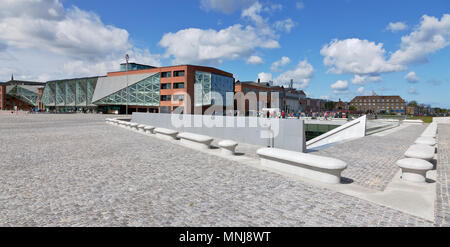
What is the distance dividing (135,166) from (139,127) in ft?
36.3

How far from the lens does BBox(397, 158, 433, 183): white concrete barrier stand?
5436 mm

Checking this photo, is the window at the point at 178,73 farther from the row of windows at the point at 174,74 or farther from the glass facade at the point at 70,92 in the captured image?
the glass facade at the point at 70,92

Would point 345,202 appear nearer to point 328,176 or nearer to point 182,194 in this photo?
point 328,176

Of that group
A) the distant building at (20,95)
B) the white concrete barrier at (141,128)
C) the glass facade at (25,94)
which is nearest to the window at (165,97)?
the white concrete barrier at (141,128)

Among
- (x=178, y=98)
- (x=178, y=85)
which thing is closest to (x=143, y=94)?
(x=178, y=98)

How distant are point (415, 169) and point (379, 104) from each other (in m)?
167

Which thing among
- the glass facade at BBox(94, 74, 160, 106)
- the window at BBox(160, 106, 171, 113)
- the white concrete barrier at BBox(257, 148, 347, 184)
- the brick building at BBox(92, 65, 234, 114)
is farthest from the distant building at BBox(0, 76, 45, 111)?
the white concrete barrier at BBox(257, 148, 347, 184)

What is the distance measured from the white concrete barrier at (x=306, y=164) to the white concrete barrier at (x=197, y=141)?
344cm

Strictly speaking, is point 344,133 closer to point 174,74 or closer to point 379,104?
point 174,74

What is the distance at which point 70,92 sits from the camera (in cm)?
8431

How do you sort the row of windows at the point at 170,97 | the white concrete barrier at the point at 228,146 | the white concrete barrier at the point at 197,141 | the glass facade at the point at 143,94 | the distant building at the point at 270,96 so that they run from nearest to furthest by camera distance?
the white concrete barrier at the point at 228,146 → the white concrete barrier at the point at 197,141 → the row of windows at the point at 170,97 → the glass facade at the point at 143,94 → the distant building at the point at 270,96

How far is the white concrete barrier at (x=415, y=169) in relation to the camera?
214 inches

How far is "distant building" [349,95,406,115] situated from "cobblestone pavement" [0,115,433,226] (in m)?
147
